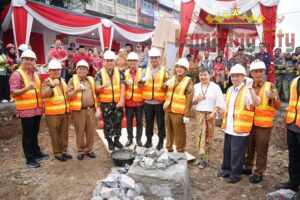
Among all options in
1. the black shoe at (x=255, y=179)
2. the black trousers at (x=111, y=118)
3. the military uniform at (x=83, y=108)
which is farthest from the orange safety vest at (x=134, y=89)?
the black shoe at (x=255, y=179)

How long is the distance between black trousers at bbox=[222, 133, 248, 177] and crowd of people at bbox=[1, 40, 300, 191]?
0.05 ft

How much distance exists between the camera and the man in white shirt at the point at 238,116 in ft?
13.9

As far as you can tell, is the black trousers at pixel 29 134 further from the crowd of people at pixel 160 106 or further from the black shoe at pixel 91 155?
the black shoe at pixel 91 155

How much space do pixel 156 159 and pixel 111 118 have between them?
5.33 feet

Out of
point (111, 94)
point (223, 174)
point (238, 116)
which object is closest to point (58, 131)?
point (111, 94)

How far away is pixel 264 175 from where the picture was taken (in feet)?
16.0

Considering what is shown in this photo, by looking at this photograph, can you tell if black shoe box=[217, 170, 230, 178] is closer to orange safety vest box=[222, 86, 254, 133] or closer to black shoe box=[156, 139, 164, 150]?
orange safety vest box=[222, 86, 254, 133]

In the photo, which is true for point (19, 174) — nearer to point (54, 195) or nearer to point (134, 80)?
point (54, 195)

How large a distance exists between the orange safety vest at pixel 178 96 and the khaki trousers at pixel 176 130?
4.6 inches

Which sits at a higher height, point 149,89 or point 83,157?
point 149,89

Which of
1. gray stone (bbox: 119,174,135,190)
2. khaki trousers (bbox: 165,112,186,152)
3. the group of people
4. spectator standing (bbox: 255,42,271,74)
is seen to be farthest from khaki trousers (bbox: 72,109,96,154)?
spectator standing (bbox: 255,42,271,74)

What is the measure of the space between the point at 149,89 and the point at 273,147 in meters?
3.26

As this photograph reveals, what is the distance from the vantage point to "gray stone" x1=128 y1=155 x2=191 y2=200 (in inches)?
145

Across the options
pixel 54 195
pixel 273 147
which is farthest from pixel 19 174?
pixel 273 147
